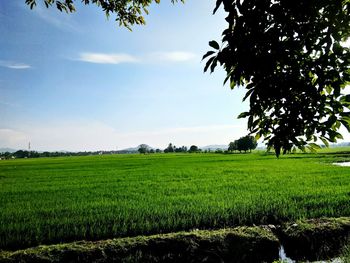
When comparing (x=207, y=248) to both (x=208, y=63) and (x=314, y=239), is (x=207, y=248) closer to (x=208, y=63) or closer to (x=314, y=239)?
(x=314, y=239)

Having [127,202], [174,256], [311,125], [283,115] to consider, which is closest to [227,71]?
[283,115]

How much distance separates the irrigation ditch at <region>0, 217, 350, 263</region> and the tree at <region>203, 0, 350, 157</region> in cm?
451

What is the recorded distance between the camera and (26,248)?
22.9ft

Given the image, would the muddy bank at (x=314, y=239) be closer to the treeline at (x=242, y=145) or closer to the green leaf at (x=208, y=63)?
the green leaf at (x=208, y=63)

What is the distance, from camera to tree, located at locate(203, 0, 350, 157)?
258 cm

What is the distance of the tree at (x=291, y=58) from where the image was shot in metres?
2.58

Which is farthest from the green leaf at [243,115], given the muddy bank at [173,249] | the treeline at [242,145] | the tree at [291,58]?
the treeline at [242,145]

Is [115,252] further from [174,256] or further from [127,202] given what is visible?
[127,202]

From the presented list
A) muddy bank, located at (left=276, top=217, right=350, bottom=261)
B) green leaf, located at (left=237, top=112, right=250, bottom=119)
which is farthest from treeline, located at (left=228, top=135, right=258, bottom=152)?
green leaf, located at (left=237, top=112, right=250, bottom=119)

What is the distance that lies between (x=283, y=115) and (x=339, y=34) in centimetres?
81

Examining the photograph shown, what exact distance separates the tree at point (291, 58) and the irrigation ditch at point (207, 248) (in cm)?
451

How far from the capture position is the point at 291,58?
285 cm

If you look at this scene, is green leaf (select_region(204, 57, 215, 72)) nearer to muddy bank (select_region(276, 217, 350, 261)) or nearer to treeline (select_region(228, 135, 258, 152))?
muddy bank (select_region(276, 217, 350, 261))

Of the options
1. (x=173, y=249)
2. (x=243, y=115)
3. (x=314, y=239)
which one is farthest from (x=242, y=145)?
(x=243, y=115)
